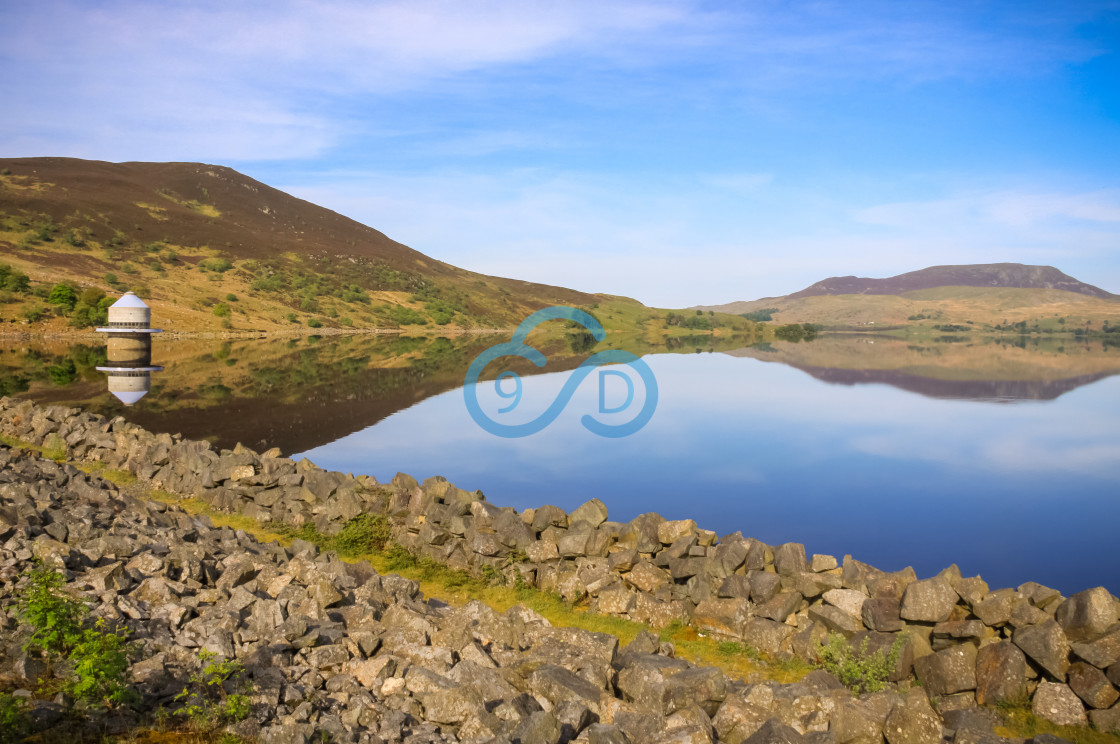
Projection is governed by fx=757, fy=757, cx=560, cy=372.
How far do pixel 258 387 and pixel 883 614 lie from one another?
33274 millimetres

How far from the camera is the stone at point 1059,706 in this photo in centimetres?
736

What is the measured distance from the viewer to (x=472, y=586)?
38.6 ft

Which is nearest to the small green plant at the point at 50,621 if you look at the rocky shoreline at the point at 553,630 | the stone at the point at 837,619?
the rocky shoreline at the point at 553,630

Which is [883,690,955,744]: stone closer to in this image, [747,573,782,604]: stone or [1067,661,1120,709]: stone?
[1067,661,1120,709]: stone

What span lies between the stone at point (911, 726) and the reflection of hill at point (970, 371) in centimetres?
3332

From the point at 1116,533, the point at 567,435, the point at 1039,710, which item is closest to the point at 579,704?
the point at 1039,710

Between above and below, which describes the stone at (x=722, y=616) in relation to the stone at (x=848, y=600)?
below

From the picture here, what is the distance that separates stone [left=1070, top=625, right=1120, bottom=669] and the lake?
5222mm

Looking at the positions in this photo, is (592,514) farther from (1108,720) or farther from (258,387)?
(258,387)

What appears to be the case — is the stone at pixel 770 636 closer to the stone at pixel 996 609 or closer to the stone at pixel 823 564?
the stone at pixel 823 564

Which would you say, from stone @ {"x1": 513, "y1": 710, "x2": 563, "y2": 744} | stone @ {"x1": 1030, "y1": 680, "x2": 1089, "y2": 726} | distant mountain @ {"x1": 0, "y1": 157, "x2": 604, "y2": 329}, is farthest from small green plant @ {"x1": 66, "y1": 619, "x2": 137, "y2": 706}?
distant mountain @ {"x1": 0, "y1": 157, "x2": 604, "y2": 329}

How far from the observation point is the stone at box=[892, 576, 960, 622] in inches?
331

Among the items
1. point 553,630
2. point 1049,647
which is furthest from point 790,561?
point 553,630

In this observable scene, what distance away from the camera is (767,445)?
2386 centimetres
